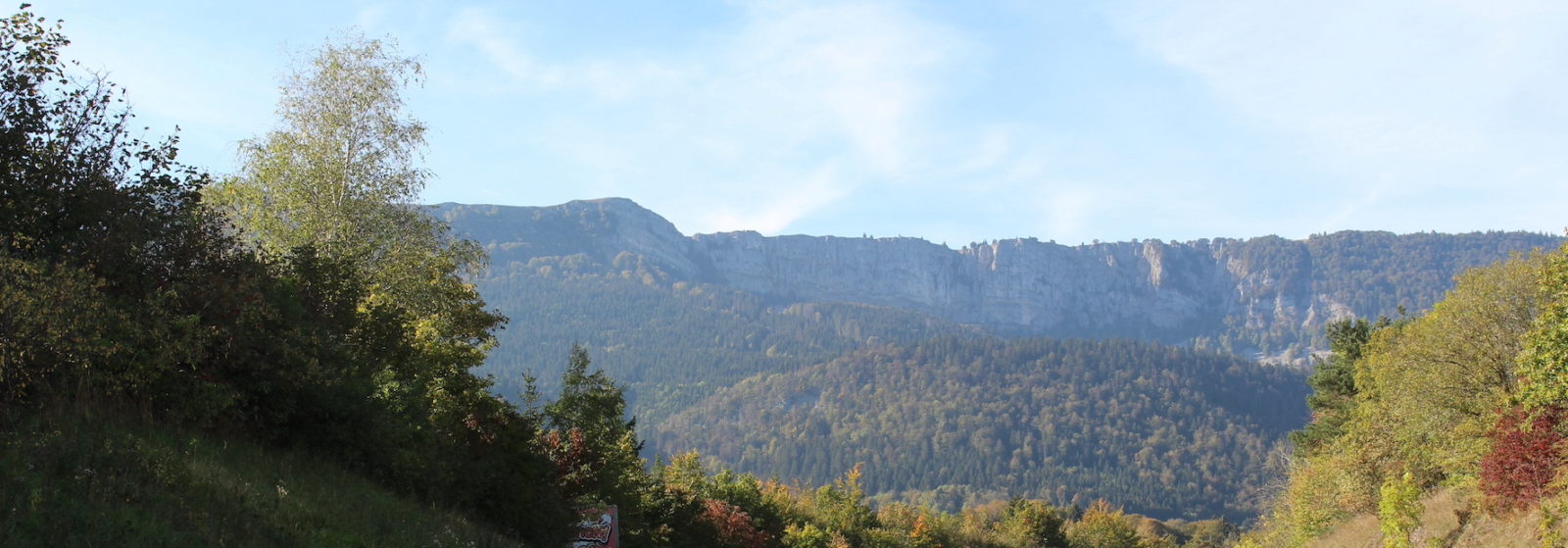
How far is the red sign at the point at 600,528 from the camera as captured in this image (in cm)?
2853

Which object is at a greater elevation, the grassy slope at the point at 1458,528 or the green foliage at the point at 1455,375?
the green foliage at the point at 1455,375

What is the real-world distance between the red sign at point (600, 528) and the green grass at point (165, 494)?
43.8 ft

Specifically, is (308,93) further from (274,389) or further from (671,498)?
(671,498)

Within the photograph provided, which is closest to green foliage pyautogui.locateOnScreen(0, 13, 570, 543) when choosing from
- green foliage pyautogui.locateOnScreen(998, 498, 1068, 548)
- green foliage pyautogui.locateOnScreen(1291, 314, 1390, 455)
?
green foliage pyautogui.locateOnScreen(1291, 314, 1390, 455)

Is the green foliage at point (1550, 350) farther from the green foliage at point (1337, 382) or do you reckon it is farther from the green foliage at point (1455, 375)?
the green foliage at point (1337, 382)

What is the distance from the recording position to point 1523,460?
27.5 metres

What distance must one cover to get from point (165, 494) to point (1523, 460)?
31723mm

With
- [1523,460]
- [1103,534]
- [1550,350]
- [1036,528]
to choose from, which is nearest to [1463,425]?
[1523,460]

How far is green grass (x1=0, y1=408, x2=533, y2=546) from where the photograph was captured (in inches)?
378

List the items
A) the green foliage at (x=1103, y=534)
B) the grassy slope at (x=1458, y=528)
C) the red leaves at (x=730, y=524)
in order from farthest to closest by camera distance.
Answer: the green foliage at (x=1103, y=534) < the red leaves at (x=730, y=524) < the grassy slope at (x=1458, y=528)

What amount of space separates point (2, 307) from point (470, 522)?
9.28 meters

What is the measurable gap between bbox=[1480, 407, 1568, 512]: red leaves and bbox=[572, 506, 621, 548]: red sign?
24.9 metres

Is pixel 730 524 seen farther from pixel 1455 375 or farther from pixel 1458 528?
pixel 1455 375

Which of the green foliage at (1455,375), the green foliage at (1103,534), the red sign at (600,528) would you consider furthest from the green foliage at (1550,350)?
the green foliage at (1103,534)
